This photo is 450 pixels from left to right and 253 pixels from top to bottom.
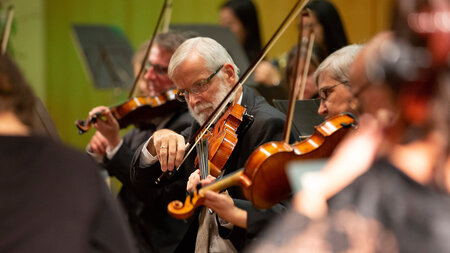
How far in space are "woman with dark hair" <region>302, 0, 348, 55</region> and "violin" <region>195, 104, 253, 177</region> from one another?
3.96 feet

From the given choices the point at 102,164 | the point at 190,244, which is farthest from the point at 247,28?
the point at 190,244

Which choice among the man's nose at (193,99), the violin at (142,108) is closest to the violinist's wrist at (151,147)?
the man's nose at (193,99)

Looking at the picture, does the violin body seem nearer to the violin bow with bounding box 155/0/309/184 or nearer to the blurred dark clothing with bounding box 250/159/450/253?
the violin bow with bounding box 155/0/309/184

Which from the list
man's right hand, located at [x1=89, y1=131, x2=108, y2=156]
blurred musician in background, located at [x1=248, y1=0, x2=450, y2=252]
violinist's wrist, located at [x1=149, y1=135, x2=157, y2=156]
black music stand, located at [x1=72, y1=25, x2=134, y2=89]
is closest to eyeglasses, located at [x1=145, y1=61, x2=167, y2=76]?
man's right hand, located at [x1=89, y1=131, x2=108, y2=156]


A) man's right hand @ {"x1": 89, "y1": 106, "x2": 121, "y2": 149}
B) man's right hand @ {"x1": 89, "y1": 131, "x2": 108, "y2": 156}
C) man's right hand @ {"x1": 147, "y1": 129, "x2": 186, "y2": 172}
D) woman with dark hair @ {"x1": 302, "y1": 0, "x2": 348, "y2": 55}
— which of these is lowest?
man's right hand @ {"x1": 89, "y1": 131, "x2": 108, "y2": 156}

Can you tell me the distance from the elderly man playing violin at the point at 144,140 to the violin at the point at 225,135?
0.63m

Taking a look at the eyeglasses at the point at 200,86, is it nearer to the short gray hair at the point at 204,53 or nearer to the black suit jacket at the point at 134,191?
the short gray hair at the point at 204,53

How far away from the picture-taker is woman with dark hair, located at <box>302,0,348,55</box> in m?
3.47

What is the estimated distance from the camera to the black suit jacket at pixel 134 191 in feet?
9.96

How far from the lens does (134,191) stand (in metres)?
3.22

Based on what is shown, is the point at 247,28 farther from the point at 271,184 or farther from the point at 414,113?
the point at 414,113

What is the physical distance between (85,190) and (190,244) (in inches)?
43.5

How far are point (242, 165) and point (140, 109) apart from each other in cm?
107

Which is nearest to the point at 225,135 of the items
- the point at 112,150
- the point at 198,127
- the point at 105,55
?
the point at 198,127
